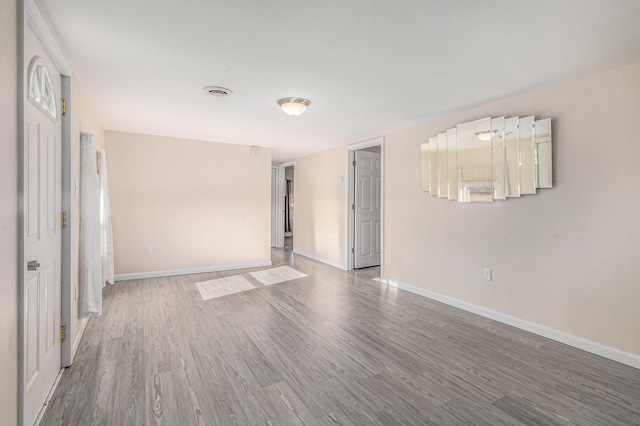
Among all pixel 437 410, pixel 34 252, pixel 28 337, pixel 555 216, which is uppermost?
pixel 555 216

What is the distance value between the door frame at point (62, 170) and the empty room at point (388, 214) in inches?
0.5

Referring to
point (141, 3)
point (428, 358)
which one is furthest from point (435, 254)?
point (141, 3)

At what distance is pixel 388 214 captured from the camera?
4.53 metres

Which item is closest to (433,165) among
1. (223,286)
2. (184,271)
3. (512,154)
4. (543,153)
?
(512,154)

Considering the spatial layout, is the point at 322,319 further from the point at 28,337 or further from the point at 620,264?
the point at 620,264

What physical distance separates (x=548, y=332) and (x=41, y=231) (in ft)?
13.2

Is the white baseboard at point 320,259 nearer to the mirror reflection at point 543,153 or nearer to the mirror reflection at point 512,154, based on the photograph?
the mirror reflection at point 512,154

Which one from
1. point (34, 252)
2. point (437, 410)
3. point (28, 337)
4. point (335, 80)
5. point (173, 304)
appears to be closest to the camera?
point (28, 337)

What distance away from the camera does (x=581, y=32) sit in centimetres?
183

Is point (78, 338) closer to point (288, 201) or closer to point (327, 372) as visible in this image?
point (327, 372)

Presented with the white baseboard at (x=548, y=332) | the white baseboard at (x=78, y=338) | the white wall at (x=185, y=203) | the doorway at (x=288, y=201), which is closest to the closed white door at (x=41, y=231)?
the white baseboard at (x=78, y=338)

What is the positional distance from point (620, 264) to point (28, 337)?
3.96 m

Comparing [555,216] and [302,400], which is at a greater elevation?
[555,216]

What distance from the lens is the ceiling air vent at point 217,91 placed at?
2730mm
